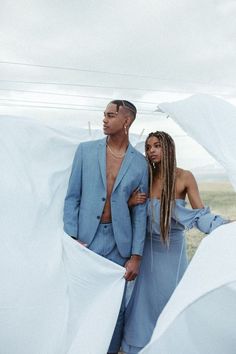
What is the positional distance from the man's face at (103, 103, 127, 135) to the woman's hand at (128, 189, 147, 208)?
421 mm

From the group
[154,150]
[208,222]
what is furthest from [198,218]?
[154,150]

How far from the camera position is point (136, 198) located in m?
2.60

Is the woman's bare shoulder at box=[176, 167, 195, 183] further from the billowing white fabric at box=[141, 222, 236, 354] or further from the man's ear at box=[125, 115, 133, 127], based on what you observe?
the billowing white fabric at box=[141, 222, 236, 354]

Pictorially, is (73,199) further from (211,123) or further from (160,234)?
(211,123)

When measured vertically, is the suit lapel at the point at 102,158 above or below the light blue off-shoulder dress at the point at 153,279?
above

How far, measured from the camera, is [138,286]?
2.79 m

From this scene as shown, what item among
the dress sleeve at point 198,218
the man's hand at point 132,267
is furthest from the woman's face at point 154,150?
the man's hand at point 132,267

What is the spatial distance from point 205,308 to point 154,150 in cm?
104

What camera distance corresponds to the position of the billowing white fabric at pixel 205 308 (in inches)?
58.2

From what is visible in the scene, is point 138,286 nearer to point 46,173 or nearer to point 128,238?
point 128,238

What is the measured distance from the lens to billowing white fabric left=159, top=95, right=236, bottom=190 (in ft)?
7.44

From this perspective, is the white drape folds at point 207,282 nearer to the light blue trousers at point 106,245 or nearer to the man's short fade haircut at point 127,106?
the man's short fade haircut at point 127,106

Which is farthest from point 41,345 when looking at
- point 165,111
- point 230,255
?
point 165,111

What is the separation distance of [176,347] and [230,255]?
1.87ft
